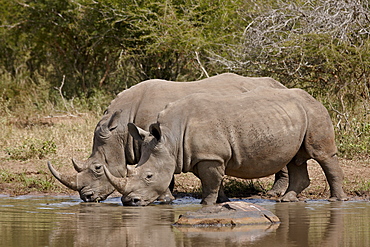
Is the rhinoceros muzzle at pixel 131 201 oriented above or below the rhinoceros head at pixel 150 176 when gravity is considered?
below

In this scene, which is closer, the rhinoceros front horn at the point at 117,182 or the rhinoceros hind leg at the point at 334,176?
the rhinoceros front horn at the point at 117,182

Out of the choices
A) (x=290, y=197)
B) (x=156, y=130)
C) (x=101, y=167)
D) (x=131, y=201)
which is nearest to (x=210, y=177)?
(x=156, y=130)

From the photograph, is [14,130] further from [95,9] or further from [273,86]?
[273,86]

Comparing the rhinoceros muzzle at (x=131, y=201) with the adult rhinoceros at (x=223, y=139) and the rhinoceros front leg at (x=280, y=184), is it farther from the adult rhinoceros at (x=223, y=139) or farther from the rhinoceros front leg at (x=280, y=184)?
the rhinoceros front leg at (x=280, y=184)

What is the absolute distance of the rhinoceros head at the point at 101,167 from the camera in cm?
977

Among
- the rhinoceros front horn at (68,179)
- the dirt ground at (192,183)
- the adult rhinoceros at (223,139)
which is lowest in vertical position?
the dirt ground at (192,183)

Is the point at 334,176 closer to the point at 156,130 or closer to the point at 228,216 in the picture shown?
the point at 156,130

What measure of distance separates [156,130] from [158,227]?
2103mm

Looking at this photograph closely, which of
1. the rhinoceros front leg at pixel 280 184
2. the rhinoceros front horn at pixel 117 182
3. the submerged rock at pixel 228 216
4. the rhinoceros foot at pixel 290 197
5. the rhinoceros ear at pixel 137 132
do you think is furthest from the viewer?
the rhinoceros front leg at pixel 280 184

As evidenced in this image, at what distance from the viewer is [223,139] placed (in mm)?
8688

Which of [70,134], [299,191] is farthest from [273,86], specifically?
[70,134]

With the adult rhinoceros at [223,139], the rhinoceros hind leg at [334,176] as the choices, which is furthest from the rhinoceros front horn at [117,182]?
the rhinoceros hind leg at [334,176]

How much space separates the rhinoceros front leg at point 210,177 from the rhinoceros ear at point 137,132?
2.47 feet

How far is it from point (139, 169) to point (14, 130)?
23.5 ft
